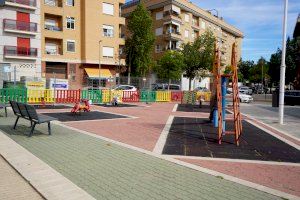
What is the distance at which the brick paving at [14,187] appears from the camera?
4.97 meters

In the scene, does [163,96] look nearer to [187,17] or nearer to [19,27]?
[19,27]

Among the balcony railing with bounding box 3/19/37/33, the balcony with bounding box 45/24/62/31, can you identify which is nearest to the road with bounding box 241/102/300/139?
the balcony railing with bounding box 3/19/37/33

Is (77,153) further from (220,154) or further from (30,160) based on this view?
(220,154)

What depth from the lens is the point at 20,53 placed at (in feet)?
132

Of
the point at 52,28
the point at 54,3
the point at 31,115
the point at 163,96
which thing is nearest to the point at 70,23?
the point at 52,28

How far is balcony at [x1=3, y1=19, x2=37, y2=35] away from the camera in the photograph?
128ft

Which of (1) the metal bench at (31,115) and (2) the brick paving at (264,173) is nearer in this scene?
(2) the brick paving at (264,173)

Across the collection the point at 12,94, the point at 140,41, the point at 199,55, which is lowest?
the point at 12,94

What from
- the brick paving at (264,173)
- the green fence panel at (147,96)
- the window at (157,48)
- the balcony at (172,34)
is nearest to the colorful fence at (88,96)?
the green fence panel at (147,96)

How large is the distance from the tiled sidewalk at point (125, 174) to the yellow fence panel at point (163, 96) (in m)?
20.3

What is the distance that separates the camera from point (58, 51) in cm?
4400

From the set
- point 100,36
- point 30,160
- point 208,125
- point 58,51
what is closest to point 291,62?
point 100,36

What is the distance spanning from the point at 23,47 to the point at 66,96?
20125mm

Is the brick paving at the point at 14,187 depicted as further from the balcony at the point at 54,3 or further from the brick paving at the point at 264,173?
the balcony at the point at 54,3
